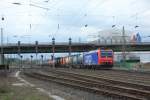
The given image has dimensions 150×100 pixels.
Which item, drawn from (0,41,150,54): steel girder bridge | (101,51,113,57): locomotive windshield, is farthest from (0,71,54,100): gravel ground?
(0,41,150,54): steel girder bridge

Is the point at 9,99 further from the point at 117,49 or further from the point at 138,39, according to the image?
the point at 138,39

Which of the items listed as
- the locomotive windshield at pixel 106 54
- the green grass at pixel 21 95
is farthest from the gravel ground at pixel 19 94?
the locomotive windshield at pixel 106 54

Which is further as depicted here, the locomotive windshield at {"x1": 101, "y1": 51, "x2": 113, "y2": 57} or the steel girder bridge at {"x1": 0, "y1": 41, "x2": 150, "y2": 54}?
the steel girder bridge at {"x1": 0, "y1": 41, "x2": 150, "y2": 54}

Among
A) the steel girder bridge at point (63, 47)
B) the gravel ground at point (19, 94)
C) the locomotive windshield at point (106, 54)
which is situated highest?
the steel girder bridge at point (63, 47)

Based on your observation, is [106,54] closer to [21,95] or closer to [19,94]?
[19,94]

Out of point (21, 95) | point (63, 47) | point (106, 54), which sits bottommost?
point (21, 95)

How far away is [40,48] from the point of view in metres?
130

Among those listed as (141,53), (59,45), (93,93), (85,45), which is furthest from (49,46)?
(93,93)

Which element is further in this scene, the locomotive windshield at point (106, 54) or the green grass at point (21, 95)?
the locomotive windshield at point (106, 54)

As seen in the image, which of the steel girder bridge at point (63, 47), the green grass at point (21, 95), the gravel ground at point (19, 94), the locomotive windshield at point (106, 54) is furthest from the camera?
the steel girder bridge at point (63, 47)

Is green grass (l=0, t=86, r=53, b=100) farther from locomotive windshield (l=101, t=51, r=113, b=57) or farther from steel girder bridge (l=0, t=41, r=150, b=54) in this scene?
steel girder bridge (l=0, t=41, r=150, b=54)

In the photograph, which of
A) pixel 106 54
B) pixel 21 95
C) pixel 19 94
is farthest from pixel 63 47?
pixel 21 95

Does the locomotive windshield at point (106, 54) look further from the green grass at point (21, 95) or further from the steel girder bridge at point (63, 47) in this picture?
the steel girder bridge at point (63, 47)

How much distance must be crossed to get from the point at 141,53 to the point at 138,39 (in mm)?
7841
